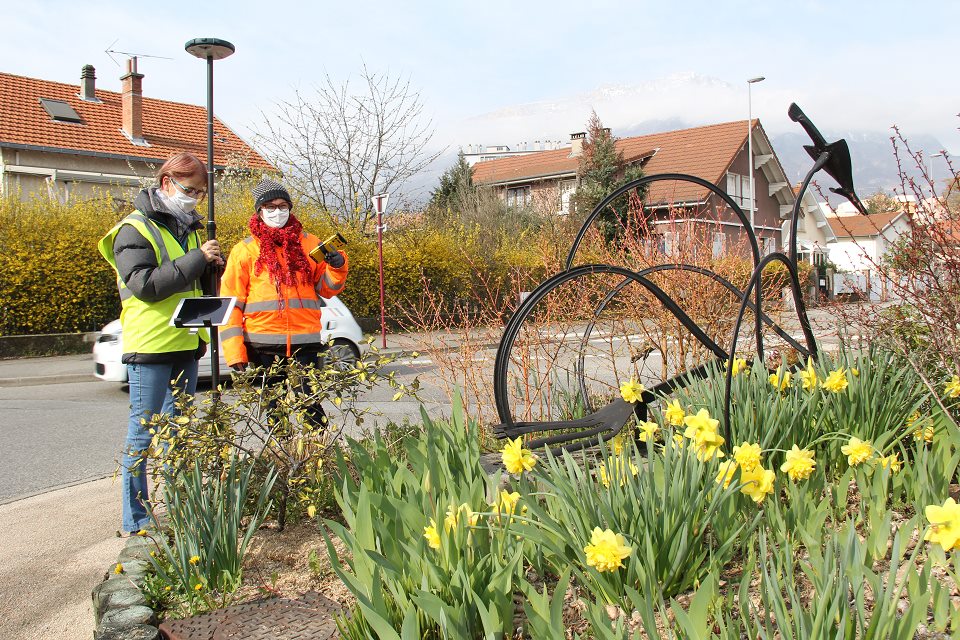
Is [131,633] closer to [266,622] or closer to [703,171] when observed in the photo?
[266,622]

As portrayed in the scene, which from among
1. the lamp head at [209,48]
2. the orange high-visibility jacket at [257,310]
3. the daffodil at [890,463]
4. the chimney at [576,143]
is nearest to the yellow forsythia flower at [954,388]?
the daffodil at [890,463]

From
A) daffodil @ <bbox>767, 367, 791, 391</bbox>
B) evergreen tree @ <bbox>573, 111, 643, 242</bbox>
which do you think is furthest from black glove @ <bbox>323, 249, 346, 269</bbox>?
evergreen tree @ <bbox>573, 111, 643, 242</bbox>

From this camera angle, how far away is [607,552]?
1836 millimetres

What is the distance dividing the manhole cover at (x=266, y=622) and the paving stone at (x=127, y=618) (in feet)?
0.18

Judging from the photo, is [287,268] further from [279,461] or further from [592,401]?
[592,401]

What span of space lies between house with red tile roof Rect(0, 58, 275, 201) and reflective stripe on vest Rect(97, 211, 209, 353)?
60.4 ft

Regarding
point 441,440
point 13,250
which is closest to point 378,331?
point 13,250

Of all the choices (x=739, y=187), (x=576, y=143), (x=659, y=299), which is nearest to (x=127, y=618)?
(x=659, y=299)

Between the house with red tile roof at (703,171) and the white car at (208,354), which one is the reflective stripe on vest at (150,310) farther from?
the house with red tile roof at (703,171)

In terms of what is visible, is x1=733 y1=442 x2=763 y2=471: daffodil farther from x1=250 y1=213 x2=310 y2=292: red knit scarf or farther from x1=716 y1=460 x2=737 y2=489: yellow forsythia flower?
x1=250 y1=213 x2=310 y2=292: red knit scarf

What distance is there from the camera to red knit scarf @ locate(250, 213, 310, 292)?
13.1ft

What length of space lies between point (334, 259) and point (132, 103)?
2474cm

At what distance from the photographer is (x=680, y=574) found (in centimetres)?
211

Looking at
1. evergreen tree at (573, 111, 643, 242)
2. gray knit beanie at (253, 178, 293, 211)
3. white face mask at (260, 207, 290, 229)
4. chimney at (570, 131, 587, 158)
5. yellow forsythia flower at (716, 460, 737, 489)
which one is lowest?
yellow forsythia flower at (716, 460, 737, 489)
